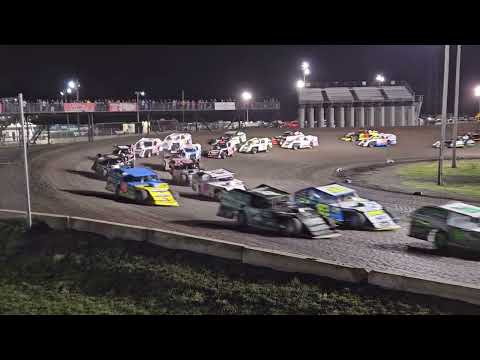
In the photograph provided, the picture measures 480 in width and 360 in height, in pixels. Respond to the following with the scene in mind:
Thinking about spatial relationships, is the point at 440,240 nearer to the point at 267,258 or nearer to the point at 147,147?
the point at 267,258

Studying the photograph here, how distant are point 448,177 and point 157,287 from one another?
17620mm

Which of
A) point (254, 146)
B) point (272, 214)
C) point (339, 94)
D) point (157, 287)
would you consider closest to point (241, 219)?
point (272, 214)

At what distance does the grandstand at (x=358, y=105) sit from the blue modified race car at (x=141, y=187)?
3343cm

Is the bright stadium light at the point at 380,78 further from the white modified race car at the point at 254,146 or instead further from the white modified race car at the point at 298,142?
the white modified race car at the point at 254,146

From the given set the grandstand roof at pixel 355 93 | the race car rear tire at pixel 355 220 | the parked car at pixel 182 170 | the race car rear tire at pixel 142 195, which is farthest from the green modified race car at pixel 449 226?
the grandstand roof at pixel 355 93

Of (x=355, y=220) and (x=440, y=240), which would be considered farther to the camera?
(x=355, y=220)

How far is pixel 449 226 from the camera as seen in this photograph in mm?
11805

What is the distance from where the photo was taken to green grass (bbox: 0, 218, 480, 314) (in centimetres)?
938

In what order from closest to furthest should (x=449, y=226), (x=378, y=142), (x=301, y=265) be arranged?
(x=301, y=265) → (x=449, y=226) → (x=378, y=142)

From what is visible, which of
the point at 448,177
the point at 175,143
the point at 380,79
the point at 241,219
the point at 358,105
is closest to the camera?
the point at 241,219

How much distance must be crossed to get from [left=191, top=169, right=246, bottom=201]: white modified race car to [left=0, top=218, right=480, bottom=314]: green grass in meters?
5.15

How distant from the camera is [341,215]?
45.9ft

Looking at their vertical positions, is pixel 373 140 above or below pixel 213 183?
above

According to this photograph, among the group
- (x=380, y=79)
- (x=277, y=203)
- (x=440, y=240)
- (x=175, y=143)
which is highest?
(x=380, y=79)
